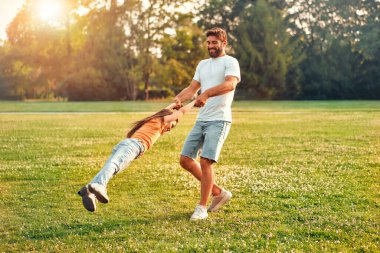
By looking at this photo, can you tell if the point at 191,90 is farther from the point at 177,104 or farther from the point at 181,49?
the point at 181,49

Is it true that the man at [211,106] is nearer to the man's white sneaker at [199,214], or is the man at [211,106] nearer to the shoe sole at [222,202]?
the man's white sneaker at [199,214]

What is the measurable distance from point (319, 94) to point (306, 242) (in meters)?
68.1

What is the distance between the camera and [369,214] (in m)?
7.98

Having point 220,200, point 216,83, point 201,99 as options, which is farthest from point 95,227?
point 216,83

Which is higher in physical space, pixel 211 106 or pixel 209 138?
pixel 211 106

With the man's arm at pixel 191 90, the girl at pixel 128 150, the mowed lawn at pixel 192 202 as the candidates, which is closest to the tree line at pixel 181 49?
the mowed lawn at pixel 192 202

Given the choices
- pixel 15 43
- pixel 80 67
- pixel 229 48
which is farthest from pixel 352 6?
pixel 15 43

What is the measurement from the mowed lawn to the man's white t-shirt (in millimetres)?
1540

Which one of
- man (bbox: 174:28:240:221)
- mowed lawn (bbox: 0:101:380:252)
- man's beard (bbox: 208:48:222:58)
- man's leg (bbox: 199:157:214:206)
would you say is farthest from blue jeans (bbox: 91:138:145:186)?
man's beard (bbox: 208:48:222:58)

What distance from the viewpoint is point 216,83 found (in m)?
7.82

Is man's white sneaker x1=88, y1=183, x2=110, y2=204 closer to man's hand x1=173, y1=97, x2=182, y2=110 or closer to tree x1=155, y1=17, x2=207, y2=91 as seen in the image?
man's hand x1=173, y1=97, x2=182, y2=110

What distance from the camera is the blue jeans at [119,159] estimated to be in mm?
6320

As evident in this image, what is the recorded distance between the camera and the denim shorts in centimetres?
778

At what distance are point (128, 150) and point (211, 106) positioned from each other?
172cm
